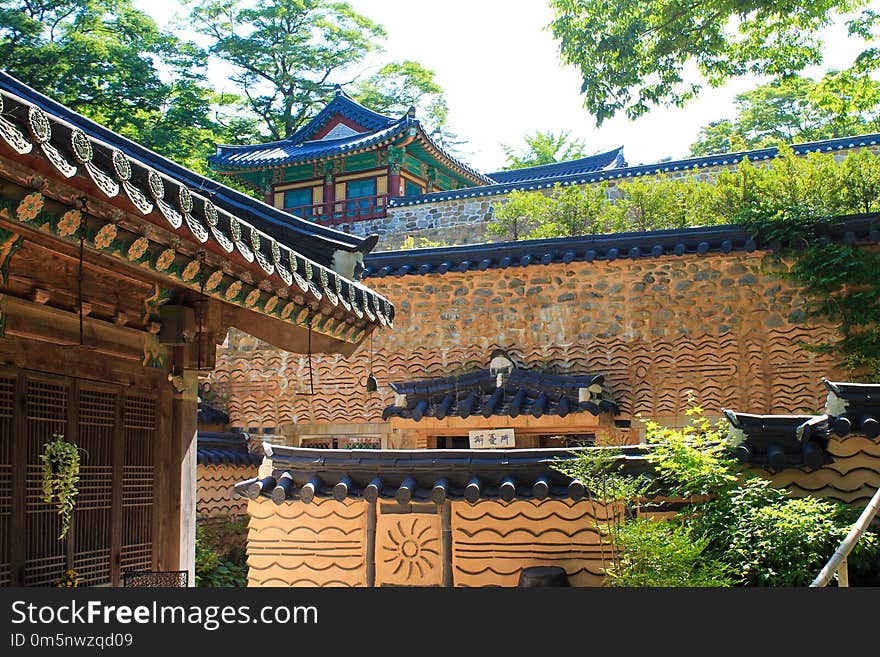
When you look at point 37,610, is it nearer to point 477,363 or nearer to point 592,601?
point 592,601

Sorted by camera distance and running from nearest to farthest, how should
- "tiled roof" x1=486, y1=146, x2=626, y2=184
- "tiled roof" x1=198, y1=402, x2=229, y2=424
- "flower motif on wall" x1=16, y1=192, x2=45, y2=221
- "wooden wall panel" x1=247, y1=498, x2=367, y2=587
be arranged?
"flower motif on wall" x1=16, y1=192, x2=45, y2=221
"wooden wall panel" x1=247, y1=498, x2=367, y2=587
"tiled roof" x1=198, y1=402, x2=229, y2=424
"tiled roof" x1=486, y1=146, x2=626, y2=184

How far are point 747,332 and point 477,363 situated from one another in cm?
442

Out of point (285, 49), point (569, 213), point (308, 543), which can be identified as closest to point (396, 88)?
point (285, 49)

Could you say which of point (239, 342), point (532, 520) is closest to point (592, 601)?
point (532, 520)

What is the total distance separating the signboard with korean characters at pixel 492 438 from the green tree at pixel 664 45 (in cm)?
506

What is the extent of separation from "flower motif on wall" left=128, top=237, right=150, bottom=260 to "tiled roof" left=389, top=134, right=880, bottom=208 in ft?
60.7

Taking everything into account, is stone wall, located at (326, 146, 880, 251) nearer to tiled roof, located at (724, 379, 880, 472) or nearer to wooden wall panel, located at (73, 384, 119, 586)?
tiled roof, located at (724, 379, 880, 472)

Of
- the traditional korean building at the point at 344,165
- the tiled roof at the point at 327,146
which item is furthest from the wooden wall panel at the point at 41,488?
the tiled roof at the point at 327,146

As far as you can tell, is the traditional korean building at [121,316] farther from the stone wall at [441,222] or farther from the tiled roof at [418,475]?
the stone wall at [441,222]

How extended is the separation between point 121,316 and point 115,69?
989 inches

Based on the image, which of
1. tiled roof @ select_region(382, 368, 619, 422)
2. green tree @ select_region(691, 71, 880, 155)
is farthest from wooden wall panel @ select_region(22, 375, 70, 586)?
green tree @ select_region(691, 71, 880, 155)

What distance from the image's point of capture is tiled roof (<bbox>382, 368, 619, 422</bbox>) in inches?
539

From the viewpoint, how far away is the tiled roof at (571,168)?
28.1m

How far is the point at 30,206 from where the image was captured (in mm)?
3469
